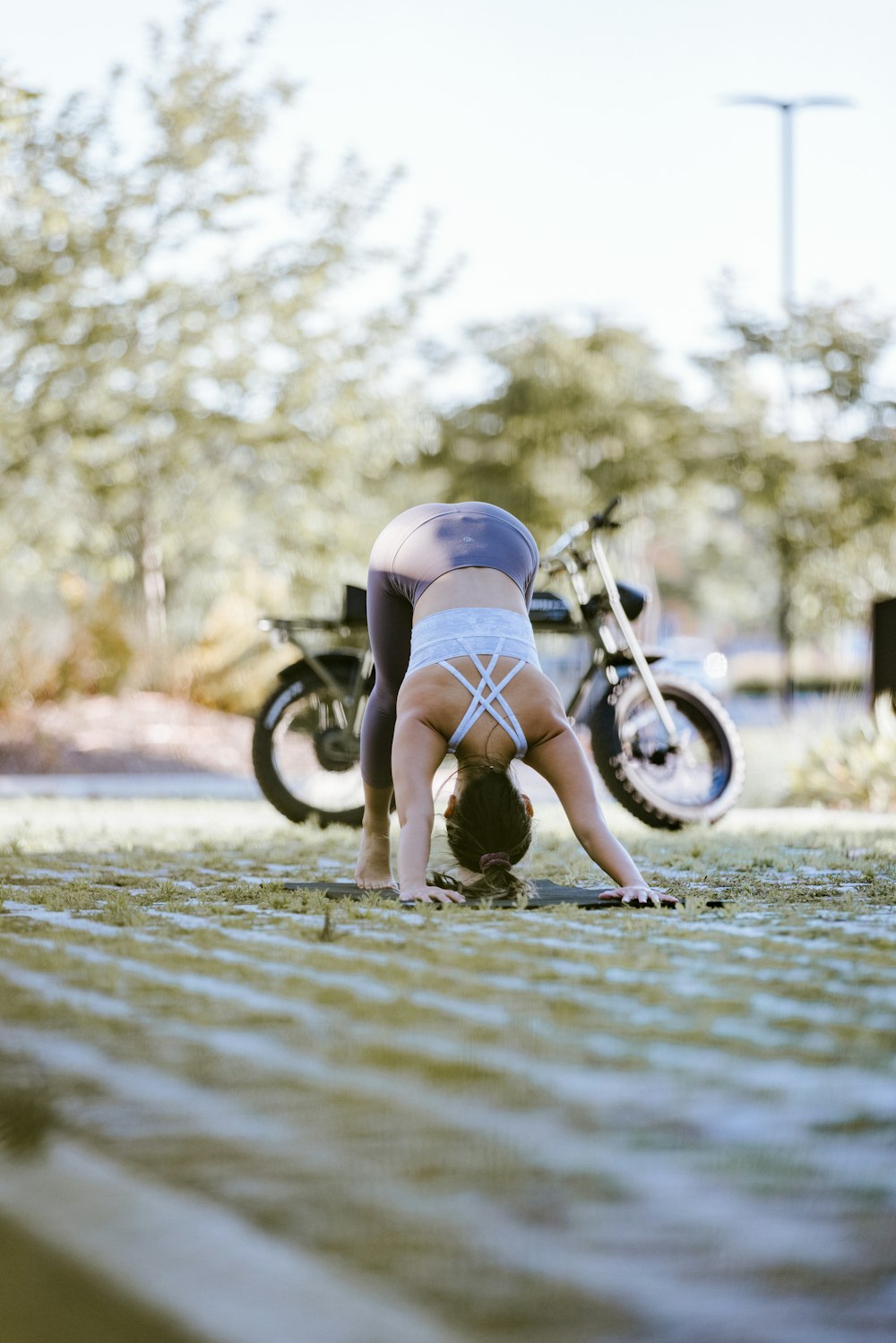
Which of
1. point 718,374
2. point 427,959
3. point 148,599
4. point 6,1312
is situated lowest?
point 6,1312

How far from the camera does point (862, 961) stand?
376 centimetres

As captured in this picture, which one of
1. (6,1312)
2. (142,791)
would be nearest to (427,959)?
(6,1312)

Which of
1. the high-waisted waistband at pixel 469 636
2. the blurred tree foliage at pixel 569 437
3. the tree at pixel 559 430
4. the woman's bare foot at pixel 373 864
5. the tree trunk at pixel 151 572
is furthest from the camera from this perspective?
the tree at pixel 559 430

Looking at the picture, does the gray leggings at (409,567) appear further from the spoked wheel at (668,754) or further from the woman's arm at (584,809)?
→ the spoked wheel at (668,754)

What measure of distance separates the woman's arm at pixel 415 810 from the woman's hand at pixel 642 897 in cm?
50

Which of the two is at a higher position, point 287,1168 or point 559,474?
point 559,474

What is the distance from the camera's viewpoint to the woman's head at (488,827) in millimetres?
4727

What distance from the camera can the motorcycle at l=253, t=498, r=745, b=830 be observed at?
7570mm

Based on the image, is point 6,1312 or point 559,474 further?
point 559,474

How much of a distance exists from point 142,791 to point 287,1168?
9.59 meters

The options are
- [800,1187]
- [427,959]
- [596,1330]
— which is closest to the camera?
[596,1330]

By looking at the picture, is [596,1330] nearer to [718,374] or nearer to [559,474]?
[718,374]

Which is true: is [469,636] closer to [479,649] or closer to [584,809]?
[479,649]

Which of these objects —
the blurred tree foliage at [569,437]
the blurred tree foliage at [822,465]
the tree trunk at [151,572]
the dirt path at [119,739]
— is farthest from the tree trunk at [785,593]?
the dirt path at [119,739]
